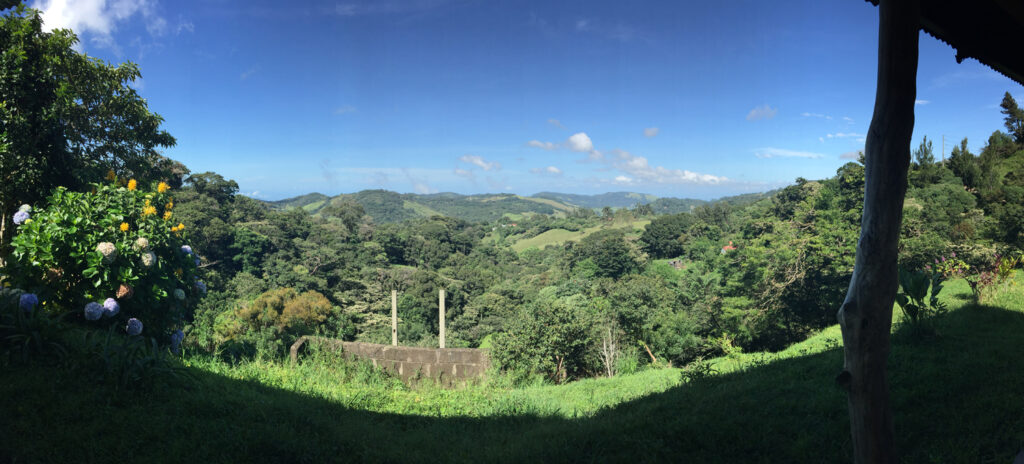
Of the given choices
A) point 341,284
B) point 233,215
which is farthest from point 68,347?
point 233,215

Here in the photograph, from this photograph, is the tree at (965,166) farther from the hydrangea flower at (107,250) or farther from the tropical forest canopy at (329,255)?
the hydrangea flower at (107,250)

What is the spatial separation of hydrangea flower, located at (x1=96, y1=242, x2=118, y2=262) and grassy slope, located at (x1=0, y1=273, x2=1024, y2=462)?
1.20 metres

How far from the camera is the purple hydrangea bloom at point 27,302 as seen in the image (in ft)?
10.7

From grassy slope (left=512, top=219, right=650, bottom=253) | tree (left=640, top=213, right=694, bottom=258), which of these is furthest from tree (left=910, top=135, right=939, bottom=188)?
grassy slope (left=512, top=219, right=650, bottom=253)

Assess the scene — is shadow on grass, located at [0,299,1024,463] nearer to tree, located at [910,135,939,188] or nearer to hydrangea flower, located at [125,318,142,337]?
hydrangea flower, located at [125,318,142,337]

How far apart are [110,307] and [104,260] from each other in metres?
0.42

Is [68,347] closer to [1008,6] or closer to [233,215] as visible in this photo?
[1008,6]

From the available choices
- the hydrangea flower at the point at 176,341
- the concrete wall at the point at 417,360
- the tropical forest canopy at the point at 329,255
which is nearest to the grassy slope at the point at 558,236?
the tropical forest canopy at the point at 329,255

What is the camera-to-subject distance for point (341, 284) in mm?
32312

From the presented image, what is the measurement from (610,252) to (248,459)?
156 feet

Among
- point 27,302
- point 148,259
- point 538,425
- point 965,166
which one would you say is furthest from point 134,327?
point 965,166

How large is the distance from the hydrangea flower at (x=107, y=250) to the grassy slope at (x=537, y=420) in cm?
120

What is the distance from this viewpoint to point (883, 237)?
197 centimetres

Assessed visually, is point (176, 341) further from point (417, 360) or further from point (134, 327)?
point (417, 360)
